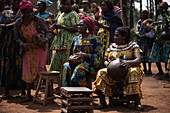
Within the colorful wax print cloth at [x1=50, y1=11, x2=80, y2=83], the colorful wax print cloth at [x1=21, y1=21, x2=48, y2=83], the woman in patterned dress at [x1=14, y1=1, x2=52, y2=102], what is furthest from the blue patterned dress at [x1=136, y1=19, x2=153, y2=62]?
the colorful wax print cloth at [x1=21, y1=21, x2=48, y2=83]

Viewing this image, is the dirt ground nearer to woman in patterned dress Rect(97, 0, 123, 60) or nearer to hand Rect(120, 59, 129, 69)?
hand Rect(120, 59, 129, 69)

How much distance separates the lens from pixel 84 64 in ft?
15.6

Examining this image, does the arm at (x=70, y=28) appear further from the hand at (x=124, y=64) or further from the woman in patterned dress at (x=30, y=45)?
the hand at (x=124, y=64)

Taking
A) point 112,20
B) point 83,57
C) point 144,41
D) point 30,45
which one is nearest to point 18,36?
point 30,45

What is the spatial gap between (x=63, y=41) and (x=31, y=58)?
97 cm

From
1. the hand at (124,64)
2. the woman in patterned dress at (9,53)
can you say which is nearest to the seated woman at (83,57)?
the hand at (124,64)

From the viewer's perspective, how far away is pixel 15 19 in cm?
578

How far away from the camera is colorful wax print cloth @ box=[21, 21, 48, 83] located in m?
5.29

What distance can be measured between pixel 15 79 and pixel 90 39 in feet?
7.40

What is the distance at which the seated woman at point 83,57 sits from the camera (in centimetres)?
469

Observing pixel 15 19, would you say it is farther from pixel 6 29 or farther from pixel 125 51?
pixel 125 51

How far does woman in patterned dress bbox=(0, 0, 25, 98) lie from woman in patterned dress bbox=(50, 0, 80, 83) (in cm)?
89

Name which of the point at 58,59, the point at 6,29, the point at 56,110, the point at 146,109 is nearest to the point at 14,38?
the point at 6,29

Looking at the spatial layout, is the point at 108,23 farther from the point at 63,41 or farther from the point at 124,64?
the point at 124,64
